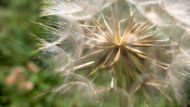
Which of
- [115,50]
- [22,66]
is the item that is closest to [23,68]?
[22,66]

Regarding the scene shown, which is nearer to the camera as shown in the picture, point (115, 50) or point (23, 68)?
point (115, 50)

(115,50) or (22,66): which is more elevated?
(115,50)

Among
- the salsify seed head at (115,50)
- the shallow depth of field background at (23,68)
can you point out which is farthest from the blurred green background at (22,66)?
the salsify seed head at (115,50)

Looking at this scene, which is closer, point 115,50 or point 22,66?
point 115,50

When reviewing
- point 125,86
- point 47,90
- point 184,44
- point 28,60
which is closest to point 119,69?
point 125,86

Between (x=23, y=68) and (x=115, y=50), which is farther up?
(x=115, y=50)

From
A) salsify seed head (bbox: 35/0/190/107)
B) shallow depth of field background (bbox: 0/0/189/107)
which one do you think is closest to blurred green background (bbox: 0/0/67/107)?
shallow depth of field background (bbox: 0/0/189/107)

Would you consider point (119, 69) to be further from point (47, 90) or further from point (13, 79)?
point (13, 79)

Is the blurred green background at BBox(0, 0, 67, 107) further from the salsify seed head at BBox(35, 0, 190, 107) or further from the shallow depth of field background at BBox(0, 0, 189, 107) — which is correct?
the salsify seed head at BBox(35, 0, 190, 107)

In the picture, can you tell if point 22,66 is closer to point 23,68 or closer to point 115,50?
point 23,68
